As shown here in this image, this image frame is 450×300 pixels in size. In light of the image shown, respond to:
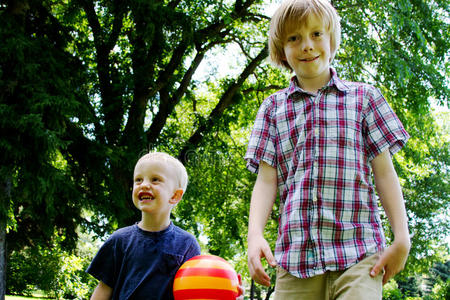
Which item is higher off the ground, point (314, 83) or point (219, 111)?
point (219, 111)

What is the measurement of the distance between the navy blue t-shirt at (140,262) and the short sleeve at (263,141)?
2.56 feet

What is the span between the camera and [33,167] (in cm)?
756

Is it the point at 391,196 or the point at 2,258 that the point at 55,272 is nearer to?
the point at 2,258

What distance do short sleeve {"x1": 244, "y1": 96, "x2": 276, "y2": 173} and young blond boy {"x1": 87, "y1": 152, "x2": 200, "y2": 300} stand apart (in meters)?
0.72

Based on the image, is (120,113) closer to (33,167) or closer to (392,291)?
(33,167)

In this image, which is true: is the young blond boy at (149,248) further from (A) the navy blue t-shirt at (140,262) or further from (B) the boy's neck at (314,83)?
(B) the boy's neck at (314,83)

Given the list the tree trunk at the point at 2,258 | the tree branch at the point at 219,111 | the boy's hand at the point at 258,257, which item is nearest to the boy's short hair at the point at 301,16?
the boy's hand at the point at 258,257

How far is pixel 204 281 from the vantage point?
2623mm

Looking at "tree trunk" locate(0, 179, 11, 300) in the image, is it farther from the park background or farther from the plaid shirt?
the plaid shirt

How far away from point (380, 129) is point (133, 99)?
367 inches

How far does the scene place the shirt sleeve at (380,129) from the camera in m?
2.12

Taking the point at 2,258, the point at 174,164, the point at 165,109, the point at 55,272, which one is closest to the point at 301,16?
the point at 174,164

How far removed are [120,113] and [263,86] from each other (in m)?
5.15

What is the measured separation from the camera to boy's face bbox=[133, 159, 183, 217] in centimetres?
281
